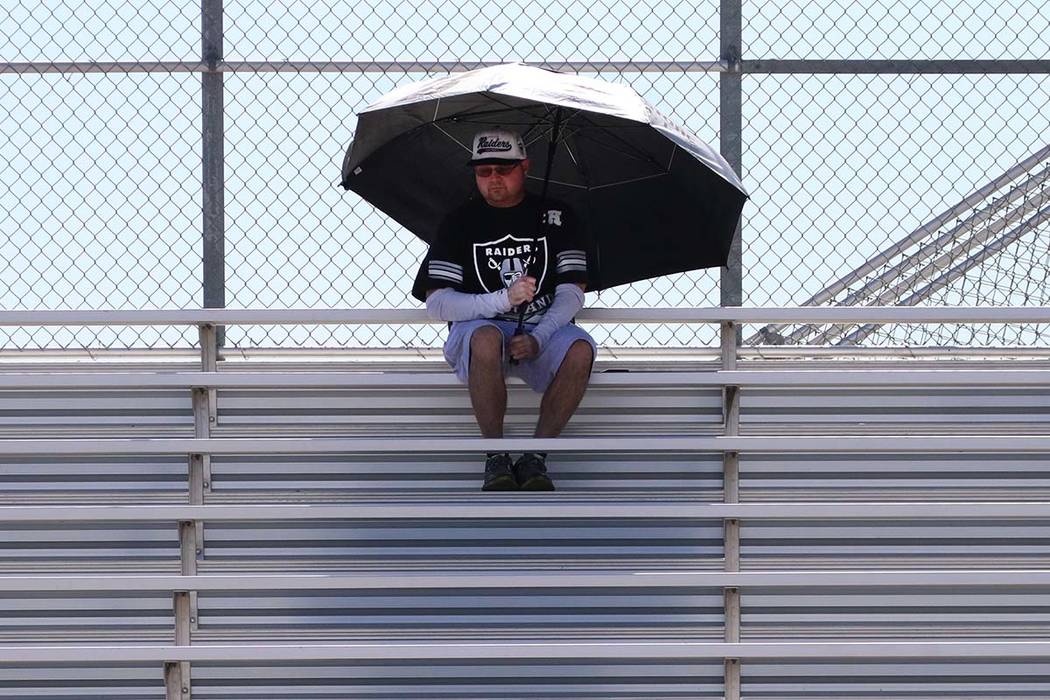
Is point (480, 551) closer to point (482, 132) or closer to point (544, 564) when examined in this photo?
point (544, 564)

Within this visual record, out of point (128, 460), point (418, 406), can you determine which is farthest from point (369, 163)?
point (128, 460)

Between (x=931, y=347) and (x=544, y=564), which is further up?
(x=931, y=347)

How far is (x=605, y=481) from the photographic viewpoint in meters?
5.27

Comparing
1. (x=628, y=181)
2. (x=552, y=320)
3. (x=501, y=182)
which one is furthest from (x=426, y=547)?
(x=628, y=181)

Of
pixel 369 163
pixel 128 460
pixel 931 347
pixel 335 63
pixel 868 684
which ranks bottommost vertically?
pixel 868 684

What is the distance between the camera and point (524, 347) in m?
4.97

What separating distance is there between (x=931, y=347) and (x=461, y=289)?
1.71 meters

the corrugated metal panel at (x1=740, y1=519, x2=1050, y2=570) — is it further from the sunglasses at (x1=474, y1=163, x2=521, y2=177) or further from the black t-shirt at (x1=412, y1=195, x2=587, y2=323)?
the sunglasses at (x1=474, y1=163, x2=521, y2=177)

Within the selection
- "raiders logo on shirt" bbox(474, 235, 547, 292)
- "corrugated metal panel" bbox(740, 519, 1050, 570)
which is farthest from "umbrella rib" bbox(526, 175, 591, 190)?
"corrugated metal panel" bbox(740, 519, 1050, 570)

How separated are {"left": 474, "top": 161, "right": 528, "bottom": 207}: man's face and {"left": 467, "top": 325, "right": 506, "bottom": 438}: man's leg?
0.48m

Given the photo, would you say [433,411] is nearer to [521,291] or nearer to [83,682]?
[521,291]

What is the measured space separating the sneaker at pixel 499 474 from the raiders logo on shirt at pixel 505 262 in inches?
22.7

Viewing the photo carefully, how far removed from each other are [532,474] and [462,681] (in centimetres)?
75

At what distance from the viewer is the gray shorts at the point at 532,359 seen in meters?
5.02
